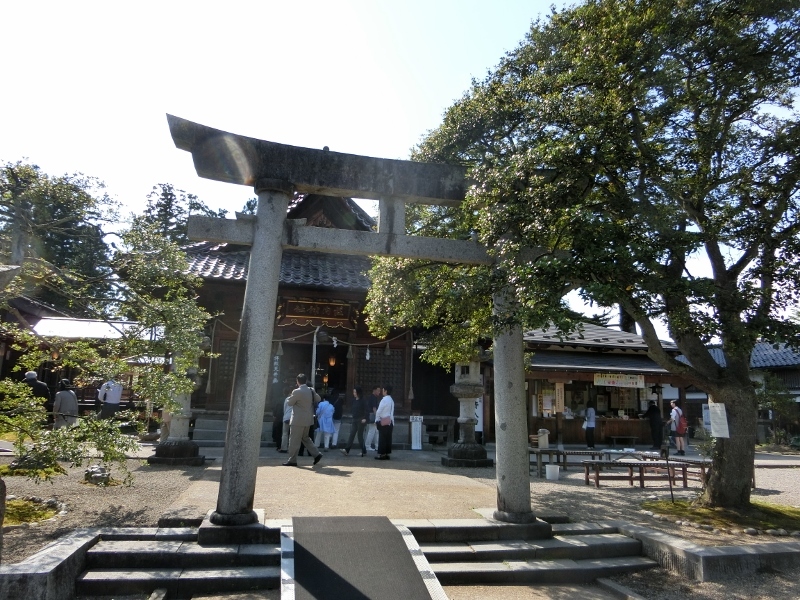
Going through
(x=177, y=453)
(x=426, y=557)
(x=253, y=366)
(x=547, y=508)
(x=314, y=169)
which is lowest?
(x=426, y=557)

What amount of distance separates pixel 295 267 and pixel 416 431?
5.89 meters

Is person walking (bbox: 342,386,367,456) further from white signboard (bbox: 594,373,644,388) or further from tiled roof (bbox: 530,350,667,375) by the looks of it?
white signboard (bbox: 594,373,644,388)

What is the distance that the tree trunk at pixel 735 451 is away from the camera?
293 inches

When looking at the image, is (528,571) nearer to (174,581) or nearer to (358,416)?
(174,581)

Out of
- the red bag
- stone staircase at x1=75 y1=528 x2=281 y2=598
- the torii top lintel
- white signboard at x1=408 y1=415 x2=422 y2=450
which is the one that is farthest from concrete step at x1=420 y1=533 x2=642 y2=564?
the red bag

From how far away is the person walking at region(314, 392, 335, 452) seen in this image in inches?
547

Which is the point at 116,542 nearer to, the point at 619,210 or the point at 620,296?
the point at 620,296

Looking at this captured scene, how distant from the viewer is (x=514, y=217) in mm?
6098

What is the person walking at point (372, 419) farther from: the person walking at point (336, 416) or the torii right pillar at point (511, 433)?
the torii right pillar at point (511, 433)

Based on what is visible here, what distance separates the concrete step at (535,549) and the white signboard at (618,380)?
1251cm

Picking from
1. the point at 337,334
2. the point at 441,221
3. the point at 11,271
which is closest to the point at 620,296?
the point at 441,221

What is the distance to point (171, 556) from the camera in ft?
17.5

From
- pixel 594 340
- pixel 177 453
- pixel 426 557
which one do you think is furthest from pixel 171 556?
pixel 594 340

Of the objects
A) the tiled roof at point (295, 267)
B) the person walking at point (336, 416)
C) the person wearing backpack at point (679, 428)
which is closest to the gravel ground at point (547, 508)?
the person wearing backpack at point (679, 428)
